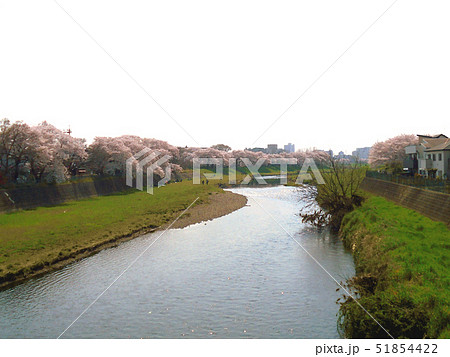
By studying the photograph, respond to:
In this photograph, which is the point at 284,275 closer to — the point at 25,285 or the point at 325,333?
the point at 325,333

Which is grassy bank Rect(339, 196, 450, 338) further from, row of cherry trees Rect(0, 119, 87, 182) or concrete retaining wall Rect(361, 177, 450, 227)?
row of cherry trees Rect(0, 119, 87, 182)

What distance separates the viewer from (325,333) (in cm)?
1307

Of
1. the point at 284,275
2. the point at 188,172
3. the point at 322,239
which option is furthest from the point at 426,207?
the point at 188,172

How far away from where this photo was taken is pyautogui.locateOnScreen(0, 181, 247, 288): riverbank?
20.6m

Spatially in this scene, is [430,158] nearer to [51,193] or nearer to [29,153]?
[51,193]

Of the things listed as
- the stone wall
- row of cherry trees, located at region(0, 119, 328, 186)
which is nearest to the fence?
row of cherry trees, located at region(0, 119, 328, 186)

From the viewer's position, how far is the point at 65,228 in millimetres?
28250

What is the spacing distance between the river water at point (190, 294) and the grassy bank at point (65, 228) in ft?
4.04

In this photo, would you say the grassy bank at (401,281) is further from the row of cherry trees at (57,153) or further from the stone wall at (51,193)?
the row of cherry trees at (57,153)

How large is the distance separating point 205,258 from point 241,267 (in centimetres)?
290

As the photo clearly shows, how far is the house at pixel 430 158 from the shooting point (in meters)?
45.8

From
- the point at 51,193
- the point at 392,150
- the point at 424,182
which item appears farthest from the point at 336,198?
the point at 392,150

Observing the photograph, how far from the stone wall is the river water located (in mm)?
15659

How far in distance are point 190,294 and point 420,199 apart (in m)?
21.1
